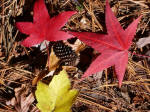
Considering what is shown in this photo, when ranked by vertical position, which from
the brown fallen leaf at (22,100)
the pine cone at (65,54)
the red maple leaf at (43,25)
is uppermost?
the red maple leaf at (43,25)

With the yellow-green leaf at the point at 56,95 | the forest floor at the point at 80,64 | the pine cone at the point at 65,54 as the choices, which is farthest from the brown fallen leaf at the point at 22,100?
the pine cone at the point at 65,54

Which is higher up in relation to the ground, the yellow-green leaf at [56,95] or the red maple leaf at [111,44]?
the red maple leaf at [111,44]

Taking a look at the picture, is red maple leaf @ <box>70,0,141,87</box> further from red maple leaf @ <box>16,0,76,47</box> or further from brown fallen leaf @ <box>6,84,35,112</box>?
brown fallen leaf @ <box>6,84,35,112</box>

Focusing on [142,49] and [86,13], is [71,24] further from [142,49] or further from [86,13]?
[142,49]

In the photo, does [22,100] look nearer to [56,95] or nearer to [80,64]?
[56,95]

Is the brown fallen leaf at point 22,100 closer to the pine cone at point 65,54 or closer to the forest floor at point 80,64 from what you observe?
the forest floor at point 80,64

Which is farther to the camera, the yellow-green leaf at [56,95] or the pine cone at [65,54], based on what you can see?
the pine cone at [65,54]
